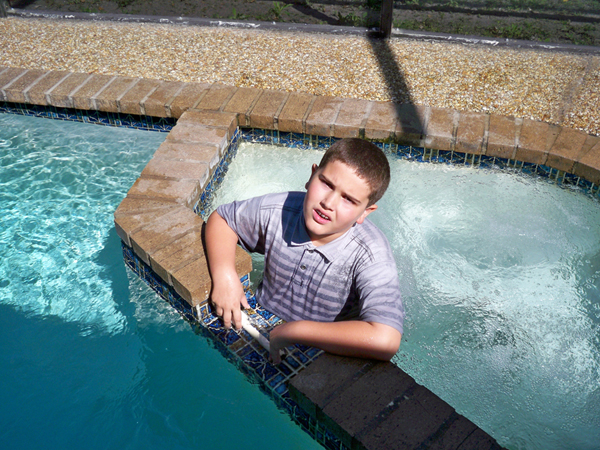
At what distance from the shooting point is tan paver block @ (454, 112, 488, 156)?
13.4 ft

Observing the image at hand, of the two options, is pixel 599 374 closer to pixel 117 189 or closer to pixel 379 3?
pixel 117 189

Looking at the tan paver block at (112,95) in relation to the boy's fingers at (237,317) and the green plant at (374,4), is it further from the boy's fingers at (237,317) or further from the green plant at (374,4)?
the green plant at (374,4)

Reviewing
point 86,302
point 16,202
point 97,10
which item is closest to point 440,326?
point 86,302

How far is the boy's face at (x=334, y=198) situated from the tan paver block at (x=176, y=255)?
859 mm

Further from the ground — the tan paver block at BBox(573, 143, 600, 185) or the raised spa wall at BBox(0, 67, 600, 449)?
the raised spa wall at BBox(0, 67, 600, 449)

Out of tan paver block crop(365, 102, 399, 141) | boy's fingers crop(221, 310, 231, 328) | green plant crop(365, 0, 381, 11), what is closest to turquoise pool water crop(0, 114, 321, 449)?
→ boy's fingers crop(221, 310, 231, 328)

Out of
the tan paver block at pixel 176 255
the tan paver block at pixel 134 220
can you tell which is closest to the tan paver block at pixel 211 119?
the tan paver block at pixel 134 220

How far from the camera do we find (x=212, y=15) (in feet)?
22.1

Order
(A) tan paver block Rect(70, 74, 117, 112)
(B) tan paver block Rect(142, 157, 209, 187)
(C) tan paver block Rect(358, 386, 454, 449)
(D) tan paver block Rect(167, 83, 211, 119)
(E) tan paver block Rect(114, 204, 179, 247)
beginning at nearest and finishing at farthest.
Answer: (C) tan paver block Rect(358, 386, 454, 449), (E) tan paver block Rect(114, 204, 179, 247), (B) tan paver block Rect(142, 157, 209, 187), (D) tan paver block Rect(167, 83, 211, 119), (A) tan paver block Rect(70, 74, 117, 112)

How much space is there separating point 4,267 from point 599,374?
150 inches

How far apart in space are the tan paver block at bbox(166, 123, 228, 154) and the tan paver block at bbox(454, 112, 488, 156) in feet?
6.29

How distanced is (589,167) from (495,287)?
1333 mm

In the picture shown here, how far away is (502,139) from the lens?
13.3 feet

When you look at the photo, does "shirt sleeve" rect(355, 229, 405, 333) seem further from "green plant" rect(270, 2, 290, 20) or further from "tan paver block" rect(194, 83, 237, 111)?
"green plant" rect(270, 2, 290, 20)
